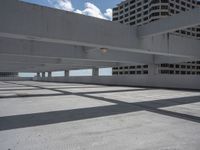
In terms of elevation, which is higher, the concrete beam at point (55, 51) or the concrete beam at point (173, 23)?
the concrete beam at point (173, 23)

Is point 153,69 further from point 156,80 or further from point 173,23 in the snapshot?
point 173,23

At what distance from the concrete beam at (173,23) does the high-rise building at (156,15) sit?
6113 cm

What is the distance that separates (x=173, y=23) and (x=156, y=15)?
239 feet

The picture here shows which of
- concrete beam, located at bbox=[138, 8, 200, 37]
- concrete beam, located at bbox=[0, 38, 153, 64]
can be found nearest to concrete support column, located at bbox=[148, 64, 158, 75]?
concrete beam, located at bbox=[0, 38, 153, 64]

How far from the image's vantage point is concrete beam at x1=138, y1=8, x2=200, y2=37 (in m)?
9.98

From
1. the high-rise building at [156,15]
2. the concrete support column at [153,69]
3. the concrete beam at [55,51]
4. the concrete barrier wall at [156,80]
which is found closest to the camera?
the concrete beam at [55,51]

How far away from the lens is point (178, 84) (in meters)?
21.7

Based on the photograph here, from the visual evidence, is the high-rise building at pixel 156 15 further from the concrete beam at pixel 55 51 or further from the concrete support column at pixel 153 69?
the concrete beam at pixel 55 51

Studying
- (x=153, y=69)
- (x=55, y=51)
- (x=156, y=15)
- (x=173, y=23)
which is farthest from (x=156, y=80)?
(x=156, y=15)

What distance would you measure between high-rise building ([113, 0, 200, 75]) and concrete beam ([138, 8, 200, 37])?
201ft

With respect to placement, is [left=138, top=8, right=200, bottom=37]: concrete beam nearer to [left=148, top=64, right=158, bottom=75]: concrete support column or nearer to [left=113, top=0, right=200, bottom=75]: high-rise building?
[left=148, top=64, right=158, bottom=75]: concrete support column

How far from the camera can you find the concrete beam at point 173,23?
998 centimetres

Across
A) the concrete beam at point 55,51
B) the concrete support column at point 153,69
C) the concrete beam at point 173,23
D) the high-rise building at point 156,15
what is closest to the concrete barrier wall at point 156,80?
the concrete support column at point 153,69

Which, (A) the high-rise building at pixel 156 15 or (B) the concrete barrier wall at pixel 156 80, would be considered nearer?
(B) the concrete barrier wall at pixel 156 80
